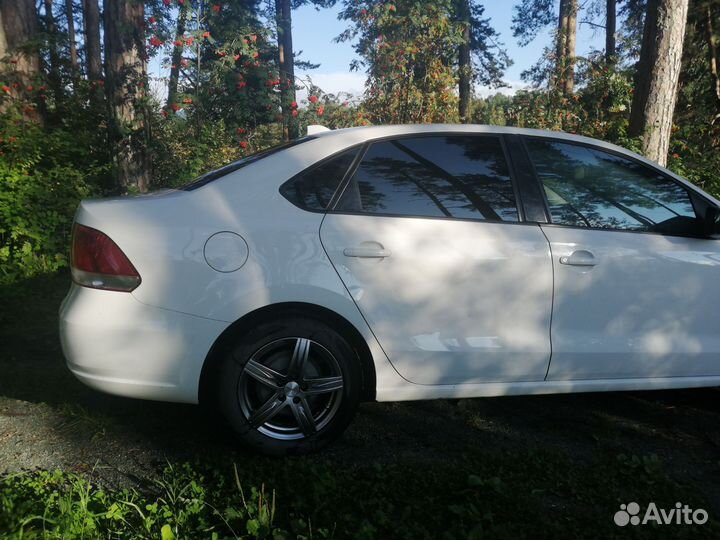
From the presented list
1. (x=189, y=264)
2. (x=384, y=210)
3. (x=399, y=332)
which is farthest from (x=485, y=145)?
(x=189, y=264)

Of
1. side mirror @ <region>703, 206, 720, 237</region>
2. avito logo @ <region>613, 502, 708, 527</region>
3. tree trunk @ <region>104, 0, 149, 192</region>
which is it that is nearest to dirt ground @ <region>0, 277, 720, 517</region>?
avito logo @ <region>613, 502, 708, 527</region>

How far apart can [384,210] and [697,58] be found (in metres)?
11.7

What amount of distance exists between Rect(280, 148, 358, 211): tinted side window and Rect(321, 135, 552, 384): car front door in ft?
0.22

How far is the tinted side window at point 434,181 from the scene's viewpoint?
3.24 meters

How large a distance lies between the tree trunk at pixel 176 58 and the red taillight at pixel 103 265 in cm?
579

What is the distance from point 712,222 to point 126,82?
6593 millimetres

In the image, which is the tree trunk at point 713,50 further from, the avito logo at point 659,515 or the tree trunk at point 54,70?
the tree trunk at point 54,70

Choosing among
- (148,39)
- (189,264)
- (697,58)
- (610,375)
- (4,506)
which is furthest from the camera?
(697,58)

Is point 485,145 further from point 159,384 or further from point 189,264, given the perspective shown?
point 159,384

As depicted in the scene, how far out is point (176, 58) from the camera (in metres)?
8.98

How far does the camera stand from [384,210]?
10.6 ft

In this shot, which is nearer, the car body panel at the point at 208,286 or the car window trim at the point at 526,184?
the car body panel at the point at 208,286

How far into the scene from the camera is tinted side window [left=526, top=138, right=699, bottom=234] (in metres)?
3.47

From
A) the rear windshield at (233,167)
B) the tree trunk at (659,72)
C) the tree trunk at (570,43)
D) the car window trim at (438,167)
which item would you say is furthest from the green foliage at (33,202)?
the tree trunk at (570,43)
